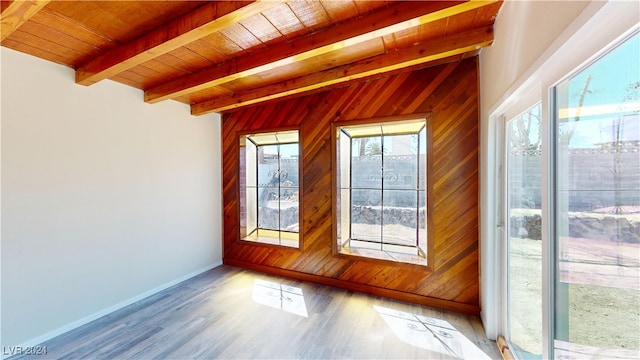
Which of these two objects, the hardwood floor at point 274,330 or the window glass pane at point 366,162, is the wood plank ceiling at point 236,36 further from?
the hardwood floor at point 274,330

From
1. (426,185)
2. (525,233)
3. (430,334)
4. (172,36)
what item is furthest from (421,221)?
(172,36)

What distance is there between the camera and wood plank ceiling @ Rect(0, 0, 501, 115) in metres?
1.50

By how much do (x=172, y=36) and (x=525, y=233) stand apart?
271 centimetres

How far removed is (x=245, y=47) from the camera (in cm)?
205

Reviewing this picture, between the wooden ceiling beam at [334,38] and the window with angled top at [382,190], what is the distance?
1.23 meters

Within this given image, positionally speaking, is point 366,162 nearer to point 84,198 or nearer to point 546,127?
point 546,127

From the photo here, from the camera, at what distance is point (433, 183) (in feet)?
8.43

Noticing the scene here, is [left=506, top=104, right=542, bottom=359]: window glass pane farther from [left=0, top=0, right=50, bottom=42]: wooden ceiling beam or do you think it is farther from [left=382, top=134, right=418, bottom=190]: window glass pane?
[left=0, top=0, right=50, bottom=42]: wooden ceiling beam

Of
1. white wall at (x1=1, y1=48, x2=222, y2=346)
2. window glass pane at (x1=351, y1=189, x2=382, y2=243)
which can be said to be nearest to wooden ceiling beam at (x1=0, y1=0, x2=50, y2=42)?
white wall at (x1=1, y1=48, x2=222, y2=346)

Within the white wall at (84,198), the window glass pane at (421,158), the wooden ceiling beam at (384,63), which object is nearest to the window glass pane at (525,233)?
the wooden ceiling beam at (384,63)

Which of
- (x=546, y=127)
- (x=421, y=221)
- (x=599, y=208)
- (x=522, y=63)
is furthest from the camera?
(x=421, y=221)

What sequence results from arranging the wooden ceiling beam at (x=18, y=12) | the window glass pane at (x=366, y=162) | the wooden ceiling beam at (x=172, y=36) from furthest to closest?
the window glass pane at (x=366, y=162), the wooden ceiling beam at (x=172, y=36), the wooden ceiling beam at (x=18, y=12)

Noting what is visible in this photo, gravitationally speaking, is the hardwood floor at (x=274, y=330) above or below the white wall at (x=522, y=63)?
below

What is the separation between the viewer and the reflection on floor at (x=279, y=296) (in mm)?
2613
